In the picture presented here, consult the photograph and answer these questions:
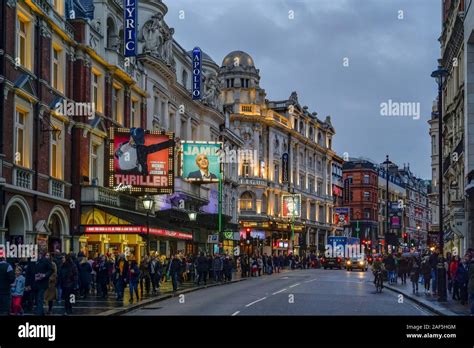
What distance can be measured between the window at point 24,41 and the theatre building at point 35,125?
11 millimetres

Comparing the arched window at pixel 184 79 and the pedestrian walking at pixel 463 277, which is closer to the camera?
the pedestrian walking at pixel 463 277

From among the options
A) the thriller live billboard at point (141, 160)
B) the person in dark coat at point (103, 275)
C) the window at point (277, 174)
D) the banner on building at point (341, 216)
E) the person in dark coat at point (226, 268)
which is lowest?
the person in dark coat at point (226, 268)

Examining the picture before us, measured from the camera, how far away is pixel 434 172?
3536 inches

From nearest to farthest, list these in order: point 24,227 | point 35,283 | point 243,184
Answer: point 35,283, point 24,227, point 243,184

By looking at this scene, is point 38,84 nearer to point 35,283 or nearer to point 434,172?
point 35,283

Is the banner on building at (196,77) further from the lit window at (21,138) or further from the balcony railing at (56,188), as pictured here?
the lit window at (21,138)

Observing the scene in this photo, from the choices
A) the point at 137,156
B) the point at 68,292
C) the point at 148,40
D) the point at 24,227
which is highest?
the point at 148,40

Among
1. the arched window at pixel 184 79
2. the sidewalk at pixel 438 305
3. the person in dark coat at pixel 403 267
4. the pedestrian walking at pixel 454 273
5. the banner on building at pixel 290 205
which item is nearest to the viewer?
the sidewalk at pixel 438 305

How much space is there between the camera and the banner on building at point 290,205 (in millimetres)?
93625

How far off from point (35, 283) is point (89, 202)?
15952mm

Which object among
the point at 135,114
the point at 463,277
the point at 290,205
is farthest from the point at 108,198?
the point at 290,205

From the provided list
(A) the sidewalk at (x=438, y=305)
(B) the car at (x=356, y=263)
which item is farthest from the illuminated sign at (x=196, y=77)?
(A) the sidewalk at (x=438, y=305)

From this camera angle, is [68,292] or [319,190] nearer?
[68,292]

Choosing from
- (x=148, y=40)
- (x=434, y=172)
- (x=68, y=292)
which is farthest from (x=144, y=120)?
(x=434, y=172)
